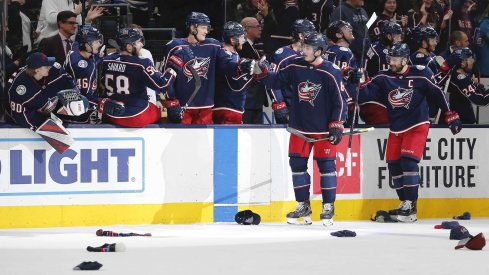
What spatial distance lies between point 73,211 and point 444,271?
4.51 metres

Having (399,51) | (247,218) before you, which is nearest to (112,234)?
(247,218)

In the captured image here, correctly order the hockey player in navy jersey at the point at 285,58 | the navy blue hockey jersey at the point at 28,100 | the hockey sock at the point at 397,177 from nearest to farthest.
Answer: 1. the navy blue hockey jersey at the point at 28,100
2. the hockey sock at the point at 397,177
3. the hockey player in navy jersey at the point at 285,58

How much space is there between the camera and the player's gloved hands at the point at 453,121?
14688 mm

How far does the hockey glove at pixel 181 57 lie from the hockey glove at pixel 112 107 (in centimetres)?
79

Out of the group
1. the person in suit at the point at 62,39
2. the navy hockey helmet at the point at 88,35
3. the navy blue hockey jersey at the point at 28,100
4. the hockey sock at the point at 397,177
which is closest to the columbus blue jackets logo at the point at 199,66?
the navy hockey helmet at the point at 88,35

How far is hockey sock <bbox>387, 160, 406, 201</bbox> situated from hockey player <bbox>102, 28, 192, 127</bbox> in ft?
8.39

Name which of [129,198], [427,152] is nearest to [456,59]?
[427,152]

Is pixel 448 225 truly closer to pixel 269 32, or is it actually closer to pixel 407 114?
pixel 407 114

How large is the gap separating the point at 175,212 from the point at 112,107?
1.24 meters

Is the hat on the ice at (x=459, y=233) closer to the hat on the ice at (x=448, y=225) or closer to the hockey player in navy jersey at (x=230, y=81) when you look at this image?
the hat on the ice at (x=448, y=225)

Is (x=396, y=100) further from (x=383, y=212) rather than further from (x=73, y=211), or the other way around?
(x=73, y=211)

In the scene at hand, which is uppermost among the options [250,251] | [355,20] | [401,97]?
[355,20]

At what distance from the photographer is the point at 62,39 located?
14.6 meters

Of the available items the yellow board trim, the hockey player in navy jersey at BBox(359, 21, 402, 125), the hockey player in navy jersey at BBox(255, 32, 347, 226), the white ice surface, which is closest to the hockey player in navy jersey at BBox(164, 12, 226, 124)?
the hockey player in navy jersey at BBox(255, 32, 347, 226)
